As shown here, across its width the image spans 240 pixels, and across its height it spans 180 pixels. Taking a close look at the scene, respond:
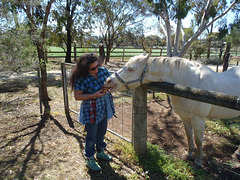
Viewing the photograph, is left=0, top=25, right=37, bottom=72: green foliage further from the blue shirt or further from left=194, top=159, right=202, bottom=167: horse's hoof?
left=194, top=159, right=202, bottom=167: horse's hoof

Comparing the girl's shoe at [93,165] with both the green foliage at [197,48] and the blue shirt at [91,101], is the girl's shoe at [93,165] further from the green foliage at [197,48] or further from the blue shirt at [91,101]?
the green foliage at [197,48]

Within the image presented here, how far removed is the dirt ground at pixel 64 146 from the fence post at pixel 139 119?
35cm

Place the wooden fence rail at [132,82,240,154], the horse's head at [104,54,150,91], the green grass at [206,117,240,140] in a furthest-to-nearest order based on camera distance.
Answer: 1. the green grass at [206,117,240,140]
2. the horse's head at [104,54,150,91]
3. the wooden fence rail at [132,82,240,154]

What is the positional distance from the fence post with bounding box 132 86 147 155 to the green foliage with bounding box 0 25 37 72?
3.37 metres

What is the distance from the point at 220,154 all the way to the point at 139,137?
5.61 ft

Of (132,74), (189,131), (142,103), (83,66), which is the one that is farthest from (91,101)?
(189,131)

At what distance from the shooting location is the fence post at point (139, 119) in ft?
8.45

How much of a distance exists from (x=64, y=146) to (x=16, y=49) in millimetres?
2807

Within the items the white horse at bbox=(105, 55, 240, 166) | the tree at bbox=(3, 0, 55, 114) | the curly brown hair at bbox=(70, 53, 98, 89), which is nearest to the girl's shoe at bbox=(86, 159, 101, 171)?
the white horse at bbox=(105, 55, 240, 166)

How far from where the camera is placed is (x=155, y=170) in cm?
251

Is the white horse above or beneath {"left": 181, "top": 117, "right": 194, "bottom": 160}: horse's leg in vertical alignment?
above

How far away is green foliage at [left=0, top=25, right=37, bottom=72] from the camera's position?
3.98 metres

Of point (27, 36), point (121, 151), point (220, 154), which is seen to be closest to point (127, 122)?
point (121, 151)

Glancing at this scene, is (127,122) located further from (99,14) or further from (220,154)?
(99,14)
